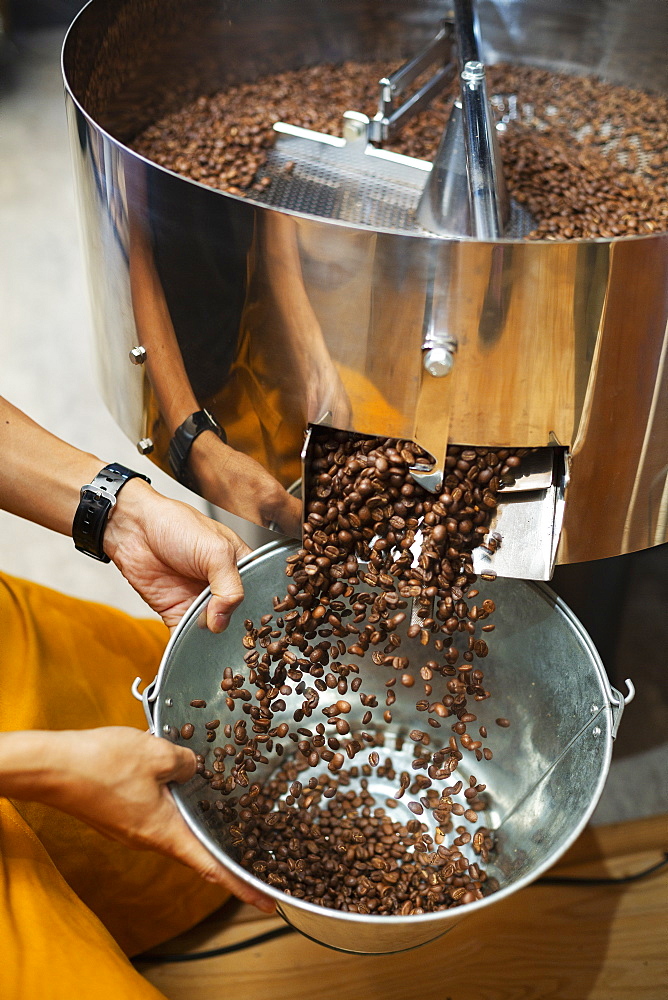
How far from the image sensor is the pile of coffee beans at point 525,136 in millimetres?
1268

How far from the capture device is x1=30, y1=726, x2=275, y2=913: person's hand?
799 mm

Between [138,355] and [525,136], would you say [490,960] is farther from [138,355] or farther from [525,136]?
[525,136]

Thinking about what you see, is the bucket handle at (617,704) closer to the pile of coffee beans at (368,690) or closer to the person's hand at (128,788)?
the pile of coffee beans at (368,690)

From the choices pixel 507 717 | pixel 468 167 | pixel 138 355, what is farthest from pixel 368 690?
pixel 468 167

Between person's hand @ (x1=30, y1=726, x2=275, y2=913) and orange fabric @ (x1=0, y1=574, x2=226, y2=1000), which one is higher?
person's hand @ (x1=30, y1=726, x2=275, y2=913)

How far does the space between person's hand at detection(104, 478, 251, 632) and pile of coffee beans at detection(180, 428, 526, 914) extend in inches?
2.2

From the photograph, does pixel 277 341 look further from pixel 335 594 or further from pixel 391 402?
pixel 335 594

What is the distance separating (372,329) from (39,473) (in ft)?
1.75

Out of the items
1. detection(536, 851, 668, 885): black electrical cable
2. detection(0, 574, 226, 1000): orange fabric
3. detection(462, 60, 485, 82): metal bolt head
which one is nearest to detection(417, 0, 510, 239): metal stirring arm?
detection(462, 60, 485, 82): metal bolt head

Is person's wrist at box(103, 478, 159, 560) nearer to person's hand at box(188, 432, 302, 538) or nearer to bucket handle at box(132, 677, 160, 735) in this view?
person's hand at box(188, 432, 302, 538)

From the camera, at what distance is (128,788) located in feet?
2.66

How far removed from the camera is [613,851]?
1.35 m

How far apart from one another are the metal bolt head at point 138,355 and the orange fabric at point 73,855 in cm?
35

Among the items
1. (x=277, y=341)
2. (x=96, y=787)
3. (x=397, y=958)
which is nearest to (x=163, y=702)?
(x=96, y=787)
